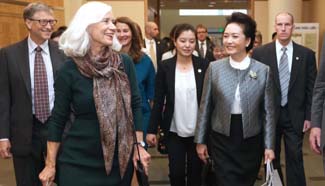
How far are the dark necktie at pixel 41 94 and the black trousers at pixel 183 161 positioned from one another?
1163 mm

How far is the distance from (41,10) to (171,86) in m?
1.26

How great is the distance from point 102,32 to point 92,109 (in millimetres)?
434

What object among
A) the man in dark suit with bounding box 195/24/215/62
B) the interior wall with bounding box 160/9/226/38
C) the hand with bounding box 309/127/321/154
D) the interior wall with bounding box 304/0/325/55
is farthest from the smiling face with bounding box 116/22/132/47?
the interior wall with bounding box 160/9/226/38

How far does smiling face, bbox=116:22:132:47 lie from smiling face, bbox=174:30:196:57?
46 centimetres

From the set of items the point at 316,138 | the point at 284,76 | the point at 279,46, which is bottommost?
the point at 316,138

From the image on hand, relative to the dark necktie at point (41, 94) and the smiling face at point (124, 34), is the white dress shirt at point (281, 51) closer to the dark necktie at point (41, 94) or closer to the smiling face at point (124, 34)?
the smiling face at point (124, 34)

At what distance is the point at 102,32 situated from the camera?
255cm

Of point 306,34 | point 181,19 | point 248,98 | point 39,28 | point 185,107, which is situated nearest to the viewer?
point 248,98

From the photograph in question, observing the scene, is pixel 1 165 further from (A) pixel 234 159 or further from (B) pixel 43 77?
(A) pixel 234 159

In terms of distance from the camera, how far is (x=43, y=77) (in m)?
3.45

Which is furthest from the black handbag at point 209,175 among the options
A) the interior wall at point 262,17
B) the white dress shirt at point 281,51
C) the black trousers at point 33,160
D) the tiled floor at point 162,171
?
the interior wall at point 262,17

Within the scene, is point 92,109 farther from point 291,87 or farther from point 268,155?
point 291,87

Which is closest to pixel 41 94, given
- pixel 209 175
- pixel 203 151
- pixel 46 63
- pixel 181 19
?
pixel 46 63

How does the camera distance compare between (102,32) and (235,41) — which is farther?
(235,41)
